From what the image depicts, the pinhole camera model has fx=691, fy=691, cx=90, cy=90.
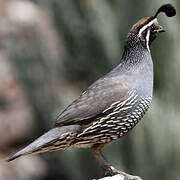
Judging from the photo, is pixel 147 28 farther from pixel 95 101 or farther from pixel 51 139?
pixel 51 139

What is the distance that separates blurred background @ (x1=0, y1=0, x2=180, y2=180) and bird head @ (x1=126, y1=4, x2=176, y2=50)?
4.97ft

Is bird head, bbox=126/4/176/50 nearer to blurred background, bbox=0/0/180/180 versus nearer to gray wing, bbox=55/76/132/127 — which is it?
gray wing, bbox=55/76/132/127

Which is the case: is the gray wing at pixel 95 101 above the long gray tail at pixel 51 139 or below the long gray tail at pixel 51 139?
above

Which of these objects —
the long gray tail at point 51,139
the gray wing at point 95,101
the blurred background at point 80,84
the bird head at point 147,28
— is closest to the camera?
the long gray tail at point 51,139

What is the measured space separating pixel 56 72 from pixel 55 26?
0.65 m

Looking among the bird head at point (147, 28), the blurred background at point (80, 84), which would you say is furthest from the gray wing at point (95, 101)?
the blurred background at point (80, 84)

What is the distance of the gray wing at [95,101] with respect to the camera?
18.1ft

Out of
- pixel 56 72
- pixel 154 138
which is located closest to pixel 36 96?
pixel 56 72

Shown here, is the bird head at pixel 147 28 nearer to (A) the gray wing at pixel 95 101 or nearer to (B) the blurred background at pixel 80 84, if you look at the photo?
(A) the gray wing at pixel 95 101

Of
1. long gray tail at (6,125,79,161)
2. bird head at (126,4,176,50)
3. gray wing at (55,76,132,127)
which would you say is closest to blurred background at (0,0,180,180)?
bird head at (126,4,176,50)

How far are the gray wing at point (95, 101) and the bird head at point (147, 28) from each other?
40cm

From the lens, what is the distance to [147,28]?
18.7 ft

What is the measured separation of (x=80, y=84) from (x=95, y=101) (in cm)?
357

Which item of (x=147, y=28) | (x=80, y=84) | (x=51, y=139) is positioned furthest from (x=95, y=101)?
(x=80, y=84)
